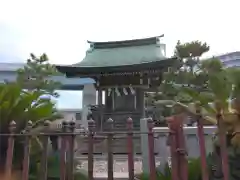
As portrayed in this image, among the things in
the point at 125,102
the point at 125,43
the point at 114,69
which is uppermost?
the point at 125,43

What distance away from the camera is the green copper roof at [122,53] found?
19.1m

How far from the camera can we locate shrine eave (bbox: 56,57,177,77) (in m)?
16.7

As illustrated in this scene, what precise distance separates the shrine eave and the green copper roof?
572 mm

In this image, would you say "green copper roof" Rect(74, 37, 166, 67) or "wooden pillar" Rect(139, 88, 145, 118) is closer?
"wooden pillar" Rect(139, 88, 145, 118)

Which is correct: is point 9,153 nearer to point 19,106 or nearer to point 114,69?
point 19,106

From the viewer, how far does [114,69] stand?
1753cm

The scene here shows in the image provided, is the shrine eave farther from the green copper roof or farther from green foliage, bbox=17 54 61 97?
green foliage, bbox=17 54 61 97

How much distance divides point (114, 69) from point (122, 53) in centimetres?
391

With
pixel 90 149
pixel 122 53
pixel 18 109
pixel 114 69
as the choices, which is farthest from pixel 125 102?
pixel 90 149

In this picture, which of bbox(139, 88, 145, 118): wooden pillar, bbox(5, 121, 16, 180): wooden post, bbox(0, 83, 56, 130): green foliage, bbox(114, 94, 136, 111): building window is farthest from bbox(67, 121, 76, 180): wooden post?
bbox(114, 94, 136, 111): building window

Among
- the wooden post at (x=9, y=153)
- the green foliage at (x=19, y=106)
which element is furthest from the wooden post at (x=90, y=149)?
the green foliage at (x=19, y=106)

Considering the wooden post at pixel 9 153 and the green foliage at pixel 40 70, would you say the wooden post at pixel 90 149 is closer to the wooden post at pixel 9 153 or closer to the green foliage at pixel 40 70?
the wooden post at pixel 9 153

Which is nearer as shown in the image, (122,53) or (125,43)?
(122,53)

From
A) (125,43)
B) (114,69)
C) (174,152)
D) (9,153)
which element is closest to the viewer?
(174,152)
